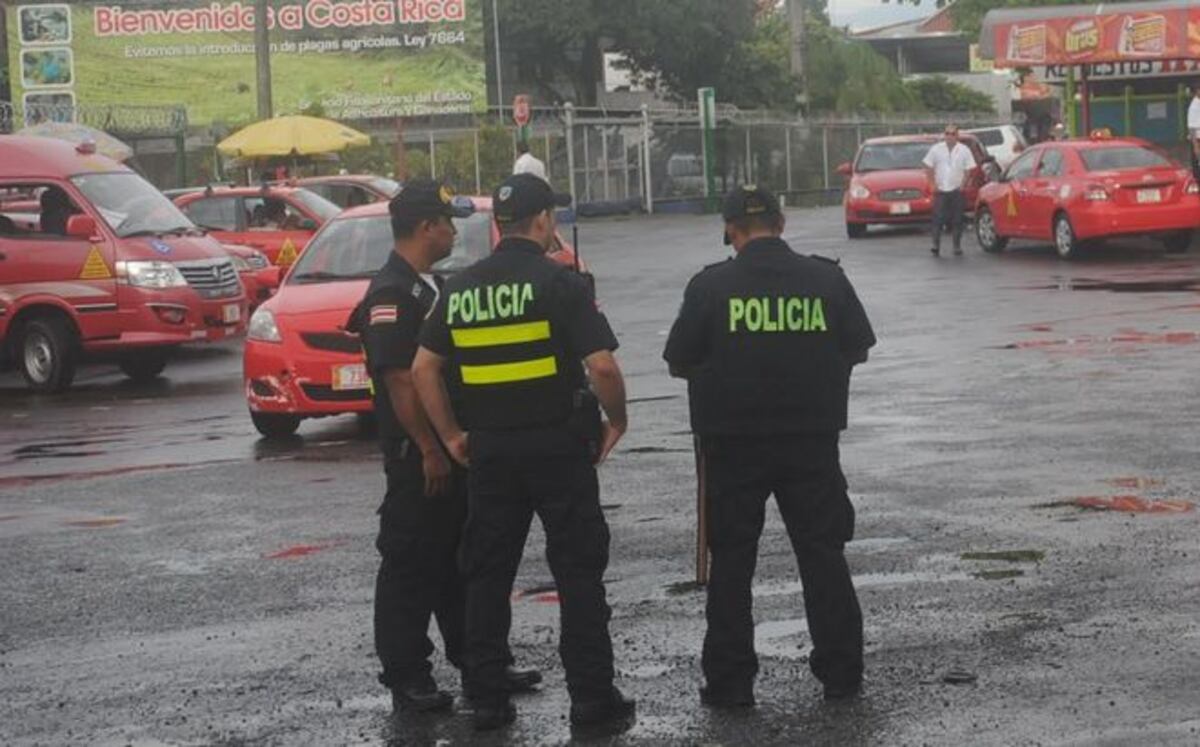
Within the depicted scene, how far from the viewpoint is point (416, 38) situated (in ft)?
198

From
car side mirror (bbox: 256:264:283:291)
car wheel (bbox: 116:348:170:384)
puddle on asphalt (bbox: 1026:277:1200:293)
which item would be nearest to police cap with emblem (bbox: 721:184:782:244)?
car wheel (bbox: 116:348:170:384)

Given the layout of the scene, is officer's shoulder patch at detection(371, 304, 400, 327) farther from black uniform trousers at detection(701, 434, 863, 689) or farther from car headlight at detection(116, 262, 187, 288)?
car headlight at detection(116, 262, 187, 288)

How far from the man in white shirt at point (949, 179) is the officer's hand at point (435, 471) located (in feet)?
76.3

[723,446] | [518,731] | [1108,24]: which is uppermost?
[1108,24]

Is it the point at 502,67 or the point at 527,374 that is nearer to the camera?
the point at 527,374

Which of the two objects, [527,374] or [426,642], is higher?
[527,374]

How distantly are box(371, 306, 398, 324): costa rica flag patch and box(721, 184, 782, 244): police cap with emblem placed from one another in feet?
3.57

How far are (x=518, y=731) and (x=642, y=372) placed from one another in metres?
11.3

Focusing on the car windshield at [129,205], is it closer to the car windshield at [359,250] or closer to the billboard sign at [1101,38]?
the car windshield at [359,250]

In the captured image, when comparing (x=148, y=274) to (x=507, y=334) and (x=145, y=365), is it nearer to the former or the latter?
(x=145, y=365)

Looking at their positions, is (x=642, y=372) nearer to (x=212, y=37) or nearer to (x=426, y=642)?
(x=426, y=642)

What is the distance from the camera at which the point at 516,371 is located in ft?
23.1

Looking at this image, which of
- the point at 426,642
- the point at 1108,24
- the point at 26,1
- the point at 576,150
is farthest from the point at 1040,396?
the point at 26,1

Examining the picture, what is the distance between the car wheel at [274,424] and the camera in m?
15.3
